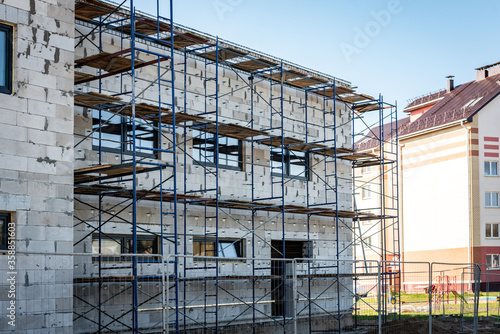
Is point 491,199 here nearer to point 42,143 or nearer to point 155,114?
point 155,114

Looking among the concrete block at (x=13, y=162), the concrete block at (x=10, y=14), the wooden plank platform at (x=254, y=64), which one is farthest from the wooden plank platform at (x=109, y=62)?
the wooden plank platform at (x=254, y=64)

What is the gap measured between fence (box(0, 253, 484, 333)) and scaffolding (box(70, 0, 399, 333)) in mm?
74

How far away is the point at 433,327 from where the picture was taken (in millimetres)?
17938

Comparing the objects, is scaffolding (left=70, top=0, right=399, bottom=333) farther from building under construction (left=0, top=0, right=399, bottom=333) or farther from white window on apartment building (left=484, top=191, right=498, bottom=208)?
white window on apartment building (left=484, top=191, right=498, bottom=208)

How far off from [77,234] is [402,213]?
3521cm

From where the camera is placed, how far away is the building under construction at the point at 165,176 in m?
11.9

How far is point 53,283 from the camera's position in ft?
37.0

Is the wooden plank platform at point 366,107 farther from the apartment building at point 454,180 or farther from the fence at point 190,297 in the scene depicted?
the apartment building at point 454,180

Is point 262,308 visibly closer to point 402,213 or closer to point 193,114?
point 193,114

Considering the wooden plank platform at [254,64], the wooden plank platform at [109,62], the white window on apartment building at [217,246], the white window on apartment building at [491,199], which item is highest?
the wooden plank platform at [254,64]

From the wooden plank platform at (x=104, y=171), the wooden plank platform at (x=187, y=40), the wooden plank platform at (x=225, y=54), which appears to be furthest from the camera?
the wooden plank platform at (x=225, y=54)

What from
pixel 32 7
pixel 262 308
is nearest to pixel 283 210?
pixel 262 308

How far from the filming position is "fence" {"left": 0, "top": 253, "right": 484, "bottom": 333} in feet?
34.4

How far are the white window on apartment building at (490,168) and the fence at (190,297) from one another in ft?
63.6
